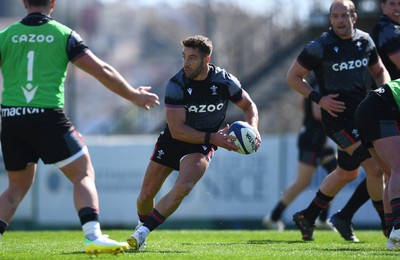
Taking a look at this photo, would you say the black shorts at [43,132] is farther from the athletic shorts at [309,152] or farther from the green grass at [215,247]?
the athletic shorts at [309,152]

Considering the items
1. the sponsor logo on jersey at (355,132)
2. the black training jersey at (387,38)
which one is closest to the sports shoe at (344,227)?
the sponsor logo on jersey at (355,132)

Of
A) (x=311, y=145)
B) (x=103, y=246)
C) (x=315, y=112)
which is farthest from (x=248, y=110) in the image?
(x=311, y=145)

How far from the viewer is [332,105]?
33.4ft

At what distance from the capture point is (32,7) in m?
8.29

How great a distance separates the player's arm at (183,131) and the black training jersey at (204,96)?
0.25 feet

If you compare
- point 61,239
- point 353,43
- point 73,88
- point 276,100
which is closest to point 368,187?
point 353,43

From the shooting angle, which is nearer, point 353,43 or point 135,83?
point 353,43

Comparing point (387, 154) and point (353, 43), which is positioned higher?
point (353, 43)

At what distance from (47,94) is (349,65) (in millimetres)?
3541

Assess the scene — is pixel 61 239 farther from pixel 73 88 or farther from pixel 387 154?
pixel 73 88

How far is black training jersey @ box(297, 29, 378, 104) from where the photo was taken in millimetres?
10328

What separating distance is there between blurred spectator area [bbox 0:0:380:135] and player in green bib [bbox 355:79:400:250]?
14521 mm

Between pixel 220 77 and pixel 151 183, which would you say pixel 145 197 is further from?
pixel 220 77

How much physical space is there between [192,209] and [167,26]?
141 feet
